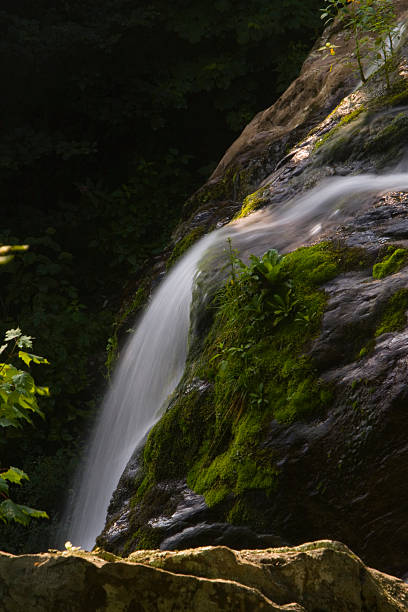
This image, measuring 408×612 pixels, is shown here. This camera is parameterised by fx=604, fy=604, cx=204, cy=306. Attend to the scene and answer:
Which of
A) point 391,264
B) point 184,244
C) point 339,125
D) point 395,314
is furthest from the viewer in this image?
point 184,244

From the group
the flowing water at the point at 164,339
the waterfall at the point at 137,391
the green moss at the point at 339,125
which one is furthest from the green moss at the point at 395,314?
the green moss at the point at 339,125

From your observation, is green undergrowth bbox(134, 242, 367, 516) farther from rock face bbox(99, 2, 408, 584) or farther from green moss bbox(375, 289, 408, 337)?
green moss bbox(375, 289, 408, 337)

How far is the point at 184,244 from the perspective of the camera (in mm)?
5934

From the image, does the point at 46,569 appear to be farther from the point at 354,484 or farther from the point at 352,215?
the point at 352,215

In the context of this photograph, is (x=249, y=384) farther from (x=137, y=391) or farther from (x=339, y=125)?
(x=339, y=125)

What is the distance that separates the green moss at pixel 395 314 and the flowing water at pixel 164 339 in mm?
1165

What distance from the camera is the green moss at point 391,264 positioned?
308cm

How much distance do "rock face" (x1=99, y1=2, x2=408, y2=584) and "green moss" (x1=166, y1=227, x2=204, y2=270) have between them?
1.63 meters

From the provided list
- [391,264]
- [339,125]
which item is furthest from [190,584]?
[339,125]

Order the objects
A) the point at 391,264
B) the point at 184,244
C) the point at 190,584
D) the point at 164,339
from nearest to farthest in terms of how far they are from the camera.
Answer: the point at 190,584 < the point at 391,264 < the point at 164,339 < the point at 184,244

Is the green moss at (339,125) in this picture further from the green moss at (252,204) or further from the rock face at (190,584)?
the rock face at (190,584)

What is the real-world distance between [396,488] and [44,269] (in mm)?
7472

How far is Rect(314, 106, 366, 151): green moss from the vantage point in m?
5.17

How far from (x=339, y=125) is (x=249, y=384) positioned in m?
3.01
